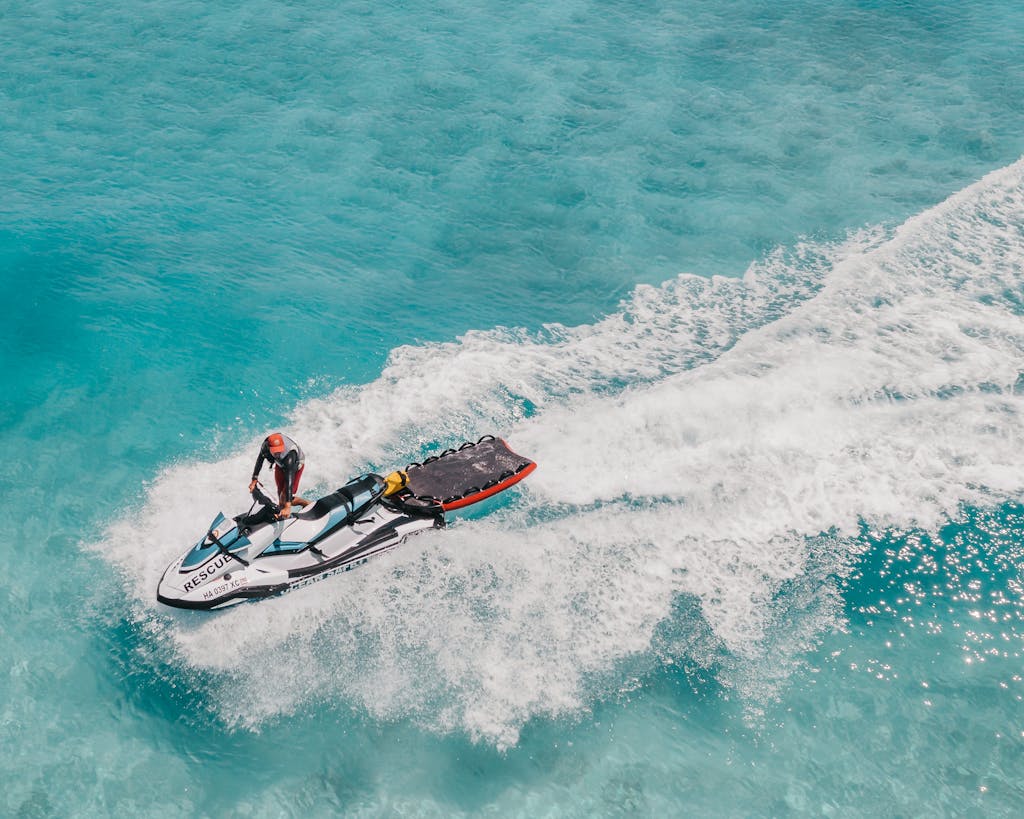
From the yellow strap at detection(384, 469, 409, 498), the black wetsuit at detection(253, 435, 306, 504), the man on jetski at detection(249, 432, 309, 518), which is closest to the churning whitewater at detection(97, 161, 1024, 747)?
the yellow strap at detection(384, 469, 409, 498)

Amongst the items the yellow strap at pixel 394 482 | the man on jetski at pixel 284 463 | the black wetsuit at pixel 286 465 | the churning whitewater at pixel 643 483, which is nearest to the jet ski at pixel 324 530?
the yellow strap at pixel 394 482

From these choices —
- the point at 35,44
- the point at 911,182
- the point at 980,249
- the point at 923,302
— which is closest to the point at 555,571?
the point at 923,302

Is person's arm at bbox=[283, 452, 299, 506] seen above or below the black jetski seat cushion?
above

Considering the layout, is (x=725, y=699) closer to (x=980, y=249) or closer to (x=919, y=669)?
(x=919, y=669)

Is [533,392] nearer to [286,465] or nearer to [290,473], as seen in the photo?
[290,473]

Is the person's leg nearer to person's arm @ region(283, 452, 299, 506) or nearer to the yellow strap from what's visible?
person's arm @ region(283, 452, 299, 506)
